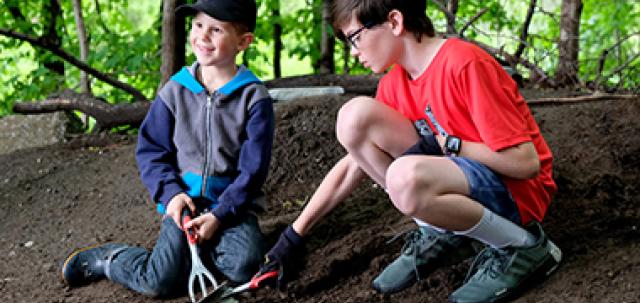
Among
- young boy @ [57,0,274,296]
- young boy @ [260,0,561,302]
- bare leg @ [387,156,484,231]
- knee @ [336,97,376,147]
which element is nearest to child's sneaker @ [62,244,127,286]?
young boy @ [57,0,274,296]

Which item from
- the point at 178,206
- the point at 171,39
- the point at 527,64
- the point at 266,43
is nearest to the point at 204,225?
the point at 178,206

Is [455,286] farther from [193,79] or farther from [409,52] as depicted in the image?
[193,79]

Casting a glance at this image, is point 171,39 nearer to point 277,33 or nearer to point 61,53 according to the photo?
point 61,53

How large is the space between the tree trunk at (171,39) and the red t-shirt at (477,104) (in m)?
2.43

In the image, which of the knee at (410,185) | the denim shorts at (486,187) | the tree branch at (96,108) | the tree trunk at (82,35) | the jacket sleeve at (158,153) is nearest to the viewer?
the knee at (410,185)

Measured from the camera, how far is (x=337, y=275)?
9.02ft

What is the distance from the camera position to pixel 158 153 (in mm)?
2998

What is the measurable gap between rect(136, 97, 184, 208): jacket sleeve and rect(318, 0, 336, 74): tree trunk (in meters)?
3.05

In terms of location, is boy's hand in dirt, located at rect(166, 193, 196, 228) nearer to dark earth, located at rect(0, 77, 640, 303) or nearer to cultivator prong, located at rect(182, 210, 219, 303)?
cultivator prong, located at rect(182, 210, 219, 303)

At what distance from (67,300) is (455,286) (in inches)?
59.5

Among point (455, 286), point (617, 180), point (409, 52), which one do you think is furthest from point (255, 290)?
point (617, 180)

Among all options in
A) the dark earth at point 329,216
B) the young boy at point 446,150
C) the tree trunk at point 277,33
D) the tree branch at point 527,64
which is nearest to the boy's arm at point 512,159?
the young boy at point 446,150

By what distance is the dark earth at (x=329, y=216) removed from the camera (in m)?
2.54

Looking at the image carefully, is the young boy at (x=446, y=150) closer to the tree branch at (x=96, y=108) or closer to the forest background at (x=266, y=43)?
the forest background at (x=266, y=43)
